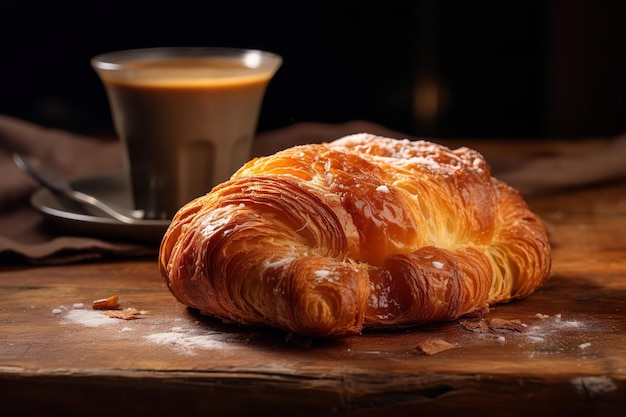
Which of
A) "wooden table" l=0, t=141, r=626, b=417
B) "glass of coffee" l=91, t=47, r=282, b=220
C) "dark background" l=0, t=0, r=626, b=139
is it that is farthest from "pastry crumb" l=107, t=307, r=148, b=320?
"dark background" l=0, t=0, r=626, b=139

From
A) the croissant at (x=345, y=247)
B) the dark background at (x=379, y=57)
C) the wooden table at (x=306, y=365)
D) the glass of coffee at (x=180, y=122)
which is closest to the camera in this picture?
the wooden table at (x=306, y=365)

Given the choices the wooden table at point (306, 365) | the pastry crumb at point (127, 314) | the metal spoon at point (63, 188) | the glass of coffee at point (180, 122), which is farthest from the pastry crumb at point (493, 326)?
the metal spoon at point (63, 188)

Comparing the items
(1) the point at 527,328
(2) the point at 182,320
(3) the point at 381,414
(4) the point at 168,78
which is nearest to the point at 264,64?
(4) the point at 168,78

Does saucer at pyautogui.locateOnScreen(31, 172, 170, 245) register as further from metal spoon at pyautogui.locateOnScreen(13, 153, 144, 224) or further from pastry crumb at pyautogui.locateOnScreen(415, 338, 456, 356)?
pastry crumb at pyautogui.locateOnScreen(415, 338, 456, 356)

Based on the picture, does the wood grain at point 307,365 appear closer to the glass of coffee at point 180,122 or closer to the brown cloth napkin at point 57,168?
the brown cloth napkin at point 57,168

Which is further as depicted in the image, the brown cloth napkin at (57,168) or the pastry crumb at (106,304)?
the brown cloth napkin at (57,168)

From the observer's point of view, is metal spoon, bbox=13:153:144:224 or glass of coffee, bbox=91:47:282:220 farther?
metal spoon, bbox=13:153:144:224

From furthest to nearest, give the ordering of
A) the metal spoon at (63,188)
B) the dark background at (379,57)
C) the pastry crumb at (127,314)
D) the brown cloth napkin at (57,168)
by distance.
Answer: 1. the dark background at (379,57)
2. the metal spoon at (63,188)
3. the brown cloth napkin at (57,168)
4. the pastry crumb at (127,314)
